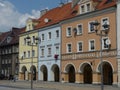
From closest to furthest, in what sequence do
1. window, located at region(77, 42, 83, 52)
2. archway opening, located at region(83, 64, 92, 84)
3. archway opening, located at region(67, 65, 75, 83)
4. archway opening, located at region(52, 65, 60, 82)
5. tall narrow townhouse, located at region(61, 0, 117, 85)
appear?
tall narrow townhouse, located at region(61, 0, 117, 85)
window, located at region(77, 42, 83, 52)
archway opening, located at region(83, 64, 92, 84)
archway opening, located at region(67, 65, 75, 83)
archway opening, located at region(52, 65, 60, 82)

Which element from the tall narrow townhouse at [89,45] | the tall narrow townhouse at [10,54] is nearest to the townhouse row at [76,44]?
the tall narrow townhouse at [89,45]

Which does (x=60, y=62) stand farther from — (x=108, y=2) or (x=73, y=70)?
(x=108, y=2)

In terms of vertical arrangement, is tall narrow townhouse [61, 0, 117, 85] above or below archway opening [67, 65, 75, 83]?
above

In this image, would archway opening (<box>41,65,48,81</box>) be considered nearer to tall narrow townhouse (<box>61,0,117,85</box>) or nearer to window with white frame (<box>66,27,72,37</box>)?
tall narrow townhouse (<box>61,0,117,85</box>)

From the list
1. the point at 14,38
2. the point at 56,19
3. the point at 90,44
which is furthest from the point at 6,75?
the point at 90,44

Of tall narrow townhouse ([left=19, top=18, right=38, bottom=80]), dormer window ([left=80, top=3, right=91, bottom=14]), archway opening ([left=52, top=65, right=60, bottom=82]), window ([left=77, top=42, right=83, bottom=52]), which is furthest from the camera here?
tall narrow townhouse ([left=19, top=18, right=38, bottom=80])

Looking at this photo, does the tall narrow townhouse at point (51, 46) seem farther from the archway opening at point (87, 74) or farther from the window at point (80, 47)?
the archway opening at point (87, 74)

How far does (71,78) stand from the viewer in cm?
5966

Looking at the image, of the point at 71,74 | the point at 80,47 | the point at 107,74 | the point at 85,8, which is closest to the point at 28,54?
the point at 71,74

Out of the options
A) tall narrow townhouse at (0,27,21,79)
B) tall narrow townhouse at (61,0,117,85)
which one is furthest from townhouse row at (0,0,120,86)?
tall narrow townhouse at (0,27,21,79)

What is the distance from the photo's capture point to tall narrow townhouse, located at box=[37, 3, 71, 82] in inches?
2429

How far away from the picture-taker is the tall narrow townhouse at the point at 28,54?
6931 cm

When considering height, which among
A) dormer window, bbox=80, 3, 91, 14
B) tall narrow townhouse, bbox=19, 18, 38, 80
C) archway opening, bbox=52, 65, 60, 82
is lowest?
archway opening, bbox=52, 65, 60, 82

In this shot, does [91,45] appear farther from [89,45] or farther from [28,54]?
[28,54]
